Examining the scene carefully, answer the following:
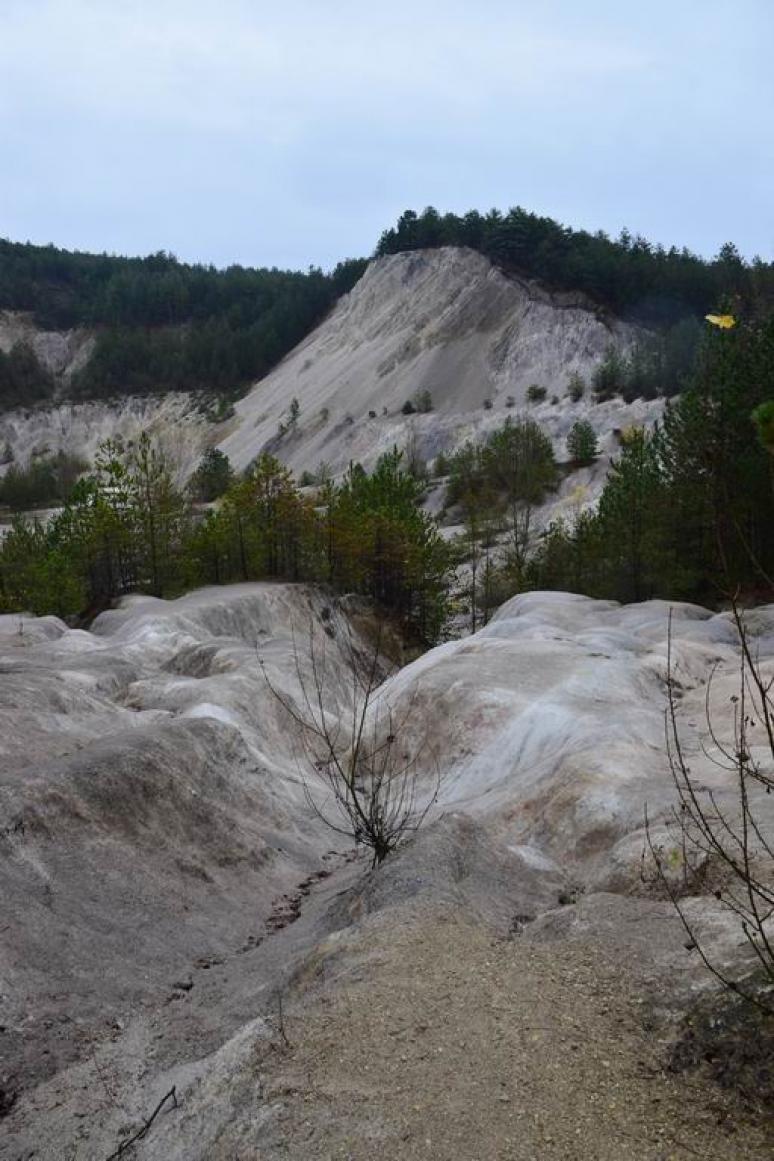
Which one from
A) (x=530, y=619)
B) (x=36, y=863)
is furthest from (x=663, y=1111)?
(x=530, y=619)

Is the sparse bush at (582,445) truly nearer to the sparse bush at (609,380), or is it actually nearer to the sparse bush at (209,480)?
the sparse bush at (609,380)

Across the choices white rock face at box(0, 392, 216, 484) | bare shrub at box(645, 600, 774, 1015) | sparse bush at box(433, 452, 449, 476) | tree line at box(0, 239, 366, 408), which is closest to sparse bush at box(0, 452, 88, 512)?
white rock face at box(0, 392, 216, 484)

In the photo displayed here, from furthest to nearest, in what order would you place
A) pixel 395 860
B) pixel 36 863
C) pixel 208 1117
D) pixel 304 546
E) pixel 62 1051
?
pixel 304 546 < pixel 36 863 < pixel 395 860 < pixel 62 1051 < pixel 208 1117

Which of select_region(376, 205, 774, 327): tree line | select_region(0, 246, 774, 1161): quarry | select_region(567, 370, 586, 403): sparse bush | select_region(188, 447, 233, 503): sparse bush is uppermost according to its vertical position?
select_region(376, 205, 774, 327): tree line

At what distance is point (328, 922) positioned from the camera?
10906mm

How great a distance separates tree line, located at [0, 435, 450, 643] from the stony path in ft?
129

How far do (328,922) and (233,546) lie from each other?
38.6 meters

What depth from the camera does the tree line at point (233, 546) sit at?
4598 cm

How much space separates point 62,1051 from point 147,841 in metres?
5.28

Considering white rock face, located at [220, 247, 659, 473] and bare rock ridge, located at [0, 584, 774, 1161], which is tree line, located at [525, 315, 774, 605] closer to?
bare rock ridge, located at [0, 584, 774, 1161]

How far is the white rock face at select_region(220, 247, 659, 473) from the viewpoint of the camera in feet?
299

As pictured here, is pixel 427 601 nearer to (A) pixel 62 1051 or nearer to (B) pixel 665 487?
(B) pixel 665 487

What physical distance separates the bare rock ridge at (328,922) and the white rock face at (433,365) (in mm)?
63327

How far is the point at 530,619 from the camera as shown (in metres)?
30.8
